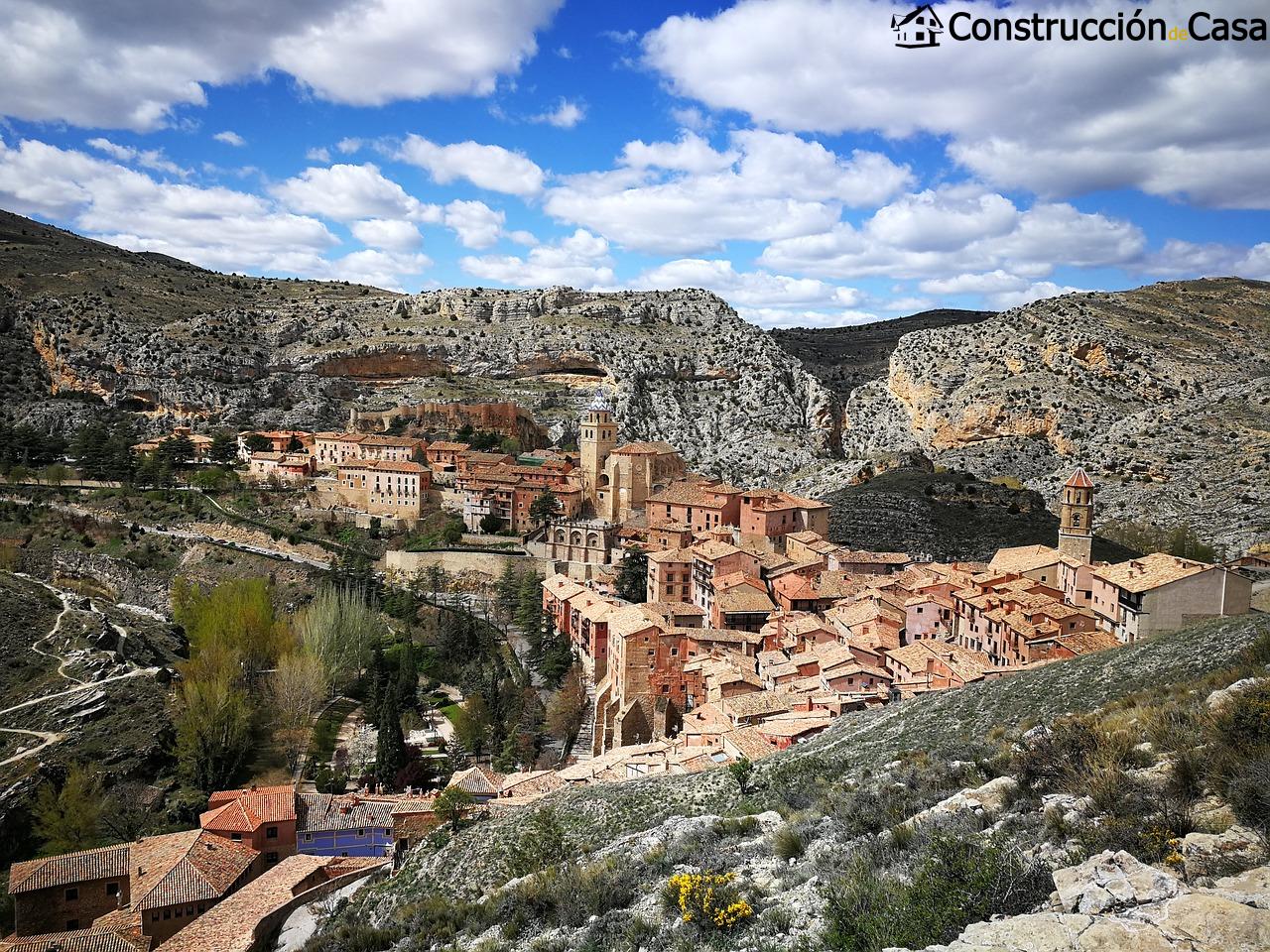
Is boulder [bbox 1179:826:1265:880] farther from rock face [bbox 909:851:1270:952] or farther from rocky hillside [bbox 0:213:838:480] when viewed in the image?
rocky hillside [bbox 0:213:838:480]

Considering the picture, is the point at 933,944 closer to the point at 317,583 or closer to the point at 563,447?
the point at 317,583

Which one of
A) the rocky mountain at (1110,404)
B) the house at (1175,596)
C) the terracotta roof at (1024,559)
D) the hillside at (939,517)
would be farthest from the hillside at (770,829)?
the rocky mountain at (1110,404)

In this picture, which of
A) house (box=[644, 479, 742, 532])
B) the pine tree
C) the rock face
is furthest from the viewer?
house (box=[644, 479, 742, 532])

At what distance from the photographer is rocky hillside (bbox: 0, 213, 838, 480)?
72.9m

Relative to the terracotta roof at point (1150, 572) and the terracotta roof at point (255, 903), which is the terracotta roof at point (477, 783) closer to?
the terracotta roof at point (255, 903)

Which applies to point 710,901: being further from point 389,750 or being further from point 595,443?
point 595,443

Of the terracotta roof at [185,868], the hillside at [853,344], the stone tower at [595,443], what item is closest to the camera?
the terracotta roof at [185,868]

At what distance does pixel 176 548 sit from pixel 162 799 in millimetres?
25171

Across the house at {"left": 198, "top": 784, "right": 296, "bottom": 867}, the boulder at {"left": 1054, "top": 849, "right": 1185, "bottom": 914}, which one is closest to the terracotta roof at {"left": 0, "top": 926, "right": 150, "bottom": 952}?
the house at {"left": 198, "top": 784, "right": 296, "bottom": 867}

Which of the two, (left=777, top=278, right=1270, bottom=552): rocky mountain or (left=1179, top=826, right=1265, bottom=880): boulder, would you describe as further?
(left=777, top=278, right=1270, bottom=552): rocky mountain

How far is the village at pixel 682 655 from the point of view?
17.9 m

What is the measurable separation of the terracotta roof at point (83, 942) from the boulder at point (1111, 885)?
16423 millimetres

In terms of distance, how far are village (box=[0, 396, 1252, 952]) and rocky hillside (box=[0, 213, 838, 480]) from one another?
29810mm

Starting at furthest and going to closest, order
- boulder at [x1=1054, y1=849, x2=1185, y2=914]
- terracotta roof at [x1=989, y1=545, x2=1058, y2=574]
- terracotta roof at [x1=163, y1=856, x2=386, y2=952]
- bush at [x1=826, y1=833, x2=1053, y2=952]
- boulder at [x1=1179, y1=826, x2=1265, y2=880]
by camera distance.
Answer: terracotta roof at [x1=989, y1=545, x2=1058, y2=574] < terracotta roof at [x1=163, y1=856, x2=386, y2=952] < bush at [x1=826, y1=833, x2=1053, y2=952] < boulder at [x1=1179, y1=826, x2=1265, y2=880] < boulder at [x1=1054, y1=849, x2=1185, y2=914]
